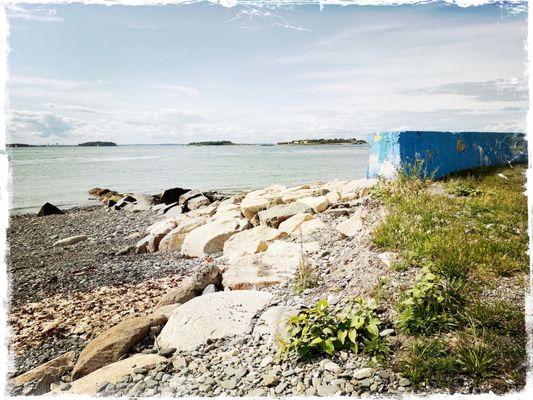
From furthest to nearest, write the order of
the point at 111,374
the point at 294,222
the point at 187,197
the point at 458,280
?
the point at 187,197 → the point at 294,222 → the point at 458,280 → the point at 111,374

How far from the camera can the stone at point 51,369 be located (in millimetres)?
5023

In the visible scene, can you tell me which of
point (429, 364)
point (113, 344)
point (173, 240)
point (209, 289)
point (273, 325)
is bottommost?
point (113, 344)

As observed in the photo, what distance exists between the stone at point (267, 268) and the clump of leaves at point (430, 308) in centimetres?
262

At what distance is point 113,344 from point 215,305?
141 centimetres

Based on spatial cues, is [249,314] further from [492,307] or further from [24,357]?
[24,357]

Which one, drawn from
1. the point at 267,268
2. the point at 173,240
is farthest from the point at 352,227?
the point at 173,240

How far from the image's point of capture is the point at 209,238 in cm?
1031

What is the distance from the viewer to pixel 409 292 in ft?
13.3

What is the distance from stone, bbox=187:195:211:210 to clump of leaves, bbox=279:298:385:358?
15212 millimetres

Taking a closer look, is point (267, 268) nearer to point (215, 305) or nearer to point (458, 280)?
point (215, 305)

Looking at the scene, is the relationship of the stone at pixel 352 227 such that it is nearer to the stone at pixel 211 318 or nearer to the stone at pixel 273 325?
the stone at pixel 211 318

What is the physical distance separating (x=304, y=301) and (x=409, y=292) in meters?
1.64

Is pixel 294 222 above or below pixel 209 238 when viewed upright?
above

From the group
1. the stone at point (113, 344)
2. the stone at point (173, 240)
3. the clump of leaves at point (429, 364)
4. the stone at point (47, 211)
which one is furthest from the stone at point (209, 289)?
the stone at point (47, 211)
